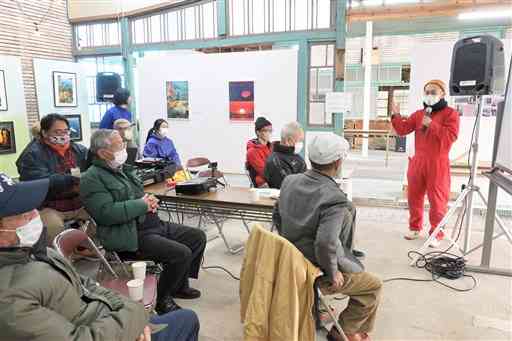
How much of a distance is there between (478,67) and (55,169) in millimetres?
3764

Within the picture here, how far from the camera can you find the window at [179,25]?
5.53 m

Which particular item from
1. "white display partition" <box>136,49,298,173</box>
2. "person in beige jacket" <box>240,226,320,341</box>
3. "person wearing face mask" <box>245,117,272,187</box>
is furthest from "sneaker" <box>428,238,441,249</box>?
"person in beige jacket" <box>240,226,320,341</box>

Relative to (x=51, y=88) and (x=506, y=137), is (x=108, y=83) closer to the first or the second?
(x=51, y=88)

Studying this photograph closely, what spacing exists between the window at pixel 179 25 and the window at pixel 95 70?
575 mm

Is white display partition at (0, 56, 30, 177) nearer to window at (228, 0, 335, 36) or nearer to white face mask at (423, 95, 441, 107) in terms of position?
window at (228, 0, 335, 36)

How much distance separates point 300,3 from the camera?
5008 mm

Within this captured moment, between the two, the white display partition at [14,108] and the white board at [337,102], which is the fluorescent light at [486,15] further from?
the white display partition at [14,108]

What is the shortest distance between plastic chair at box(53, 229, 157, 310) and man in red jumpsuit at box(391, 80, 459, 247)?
2.95 m

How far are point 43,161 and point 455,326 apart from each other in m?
3.40

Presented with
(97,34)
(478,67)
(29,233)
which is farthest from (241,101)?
(29,233)

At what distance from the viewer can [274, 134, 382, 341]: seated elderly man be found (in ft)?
6.54

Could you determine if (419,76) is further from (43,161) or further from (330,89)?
(43,161)

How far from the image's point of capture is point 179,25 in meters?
5.75

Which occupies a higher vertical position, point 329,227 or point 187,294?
point 329,227
